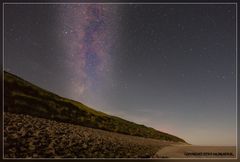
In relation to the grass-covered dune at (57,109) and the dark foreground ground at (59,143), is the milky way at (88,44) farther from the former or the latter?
the dark foreground ground at (59,143)

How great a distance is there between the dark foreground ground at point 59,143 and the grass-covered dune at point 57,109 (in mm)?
291

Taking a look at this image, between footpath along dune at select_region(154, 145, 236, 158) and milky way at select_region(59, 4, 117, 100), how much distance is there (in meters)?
2.73

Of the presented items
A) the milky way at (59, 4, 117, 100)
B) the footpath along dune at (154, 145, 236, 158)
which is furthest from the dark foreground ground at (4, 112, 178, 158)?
the milky way at (59, 4, 117, 100)

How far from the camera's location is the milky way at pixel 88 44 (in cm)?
1037

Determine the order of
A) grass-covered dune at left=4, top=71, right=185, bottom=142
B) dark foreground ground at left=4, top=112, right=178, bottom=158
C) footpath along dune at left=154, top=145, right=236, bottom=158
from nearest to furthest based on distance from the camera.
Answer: dark foreground ground at left=4, top=112, right=178, bottom=158
footpath along dune at left=154, top=145, right=236, bottom=158
grass-covered dune at left=4, top=71, right=185, bottom=142

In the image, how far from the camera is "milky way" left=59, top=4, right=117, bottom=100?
10373mm

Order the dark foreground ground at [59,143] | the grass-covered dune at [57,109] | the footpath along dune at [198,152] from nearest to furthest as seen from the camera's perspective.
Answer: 1. the dark foreground ground at [59,143]
2. the footpath along dune at [198,152]
3. the grass-covered dune at [57,109]

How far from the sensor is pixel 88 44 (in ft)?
34.6

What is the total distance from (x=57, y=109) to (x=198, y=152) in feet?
14.2

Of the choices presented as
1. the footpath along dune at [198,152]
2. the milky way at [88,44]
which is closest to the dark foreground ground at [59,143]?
the footpath along dune at [198,152]

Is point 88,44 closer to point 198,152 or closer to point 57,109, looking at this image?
point 57,109

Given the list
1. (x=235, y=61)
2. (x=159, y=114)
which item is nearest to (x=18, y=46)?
(x=159, y=114)

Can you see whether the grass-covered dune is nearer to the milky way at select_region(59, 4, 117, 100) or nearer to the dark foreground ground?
the dark foreground ground

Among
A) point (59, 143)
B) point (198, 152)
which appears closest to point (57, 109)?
point (59, 143)
